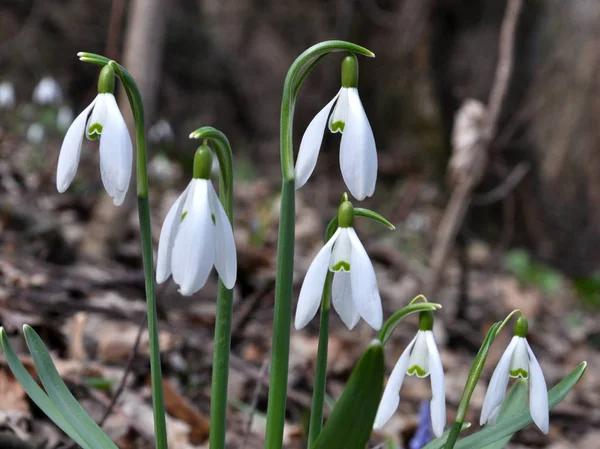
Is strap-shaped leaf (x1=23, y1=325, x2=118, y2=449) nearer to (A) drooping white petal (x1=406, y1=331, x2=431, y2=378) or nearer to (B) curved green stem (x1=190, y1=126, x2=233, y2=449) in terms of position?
(B) curved green stem (x1=190, y1=126, x2=233, y2=449)

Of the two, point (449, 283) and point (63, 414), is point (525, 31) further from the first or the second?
point (63, 414)

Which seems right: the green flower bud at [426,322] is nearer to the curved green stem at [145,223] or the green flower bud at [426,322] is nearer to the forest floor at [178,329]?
the curved green stem at [145,223]

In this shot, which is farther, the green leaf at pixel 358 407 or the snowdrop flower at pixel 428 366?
the snowdrop flower at pixel 428 366

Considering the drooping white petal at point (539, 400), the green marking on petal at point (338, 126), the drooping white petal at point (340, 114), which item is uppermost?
the drooping white petal at point (340, 114)

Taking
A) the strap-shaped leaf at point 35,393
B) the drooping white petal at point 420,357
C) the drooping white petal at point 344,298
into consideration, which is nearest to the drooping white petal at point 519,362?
the drooping white petal at point 420,357

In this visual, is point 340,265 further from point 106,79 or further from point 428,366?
point 106,79
